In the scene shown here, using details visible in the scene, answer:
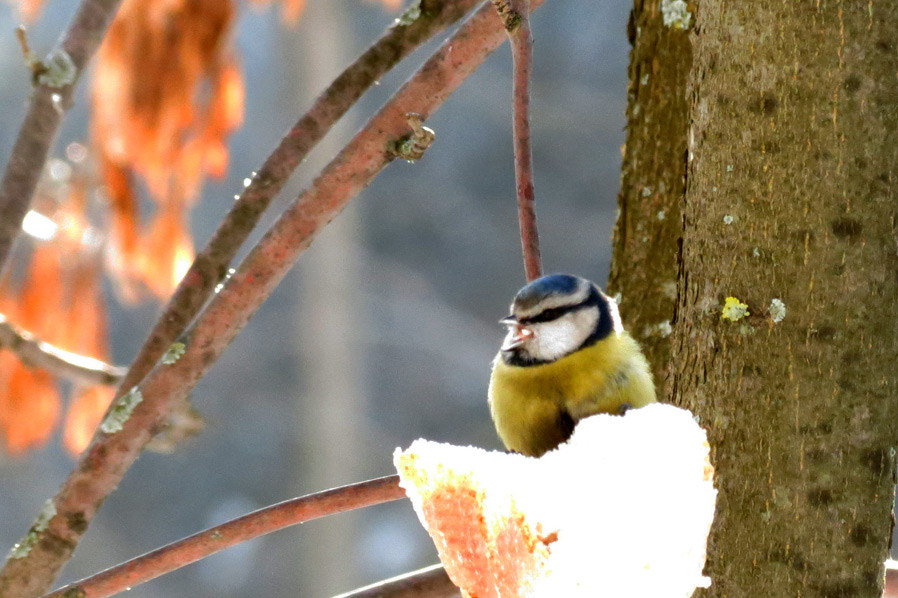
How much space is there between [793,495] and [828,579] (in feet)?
0.15

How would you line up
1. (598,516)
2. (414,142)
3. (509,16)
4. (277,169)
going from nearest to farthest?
(598,516), (509,16), (414,142), (277,169)

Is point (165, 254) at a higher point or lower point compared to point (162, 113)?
lower

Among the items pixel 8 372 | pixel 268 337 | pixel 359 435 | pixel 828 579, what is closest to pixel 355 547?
pixel 359 435

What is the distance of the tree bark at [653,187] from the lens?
1.03m

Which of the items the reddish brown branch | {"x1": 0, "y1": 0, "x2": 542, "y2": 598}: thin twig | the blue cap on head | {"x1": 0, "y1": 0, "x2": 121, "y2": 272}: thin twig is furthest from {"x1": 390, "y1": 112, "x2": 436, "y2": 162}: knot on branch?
{"x1": 0, "y1": 0, "x2": 121, "y2": 272}: thin twig

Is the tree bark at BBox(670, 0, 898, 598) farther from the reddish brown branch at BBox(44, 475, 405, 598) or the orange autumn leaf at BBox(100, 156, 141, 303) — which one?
the orange autumn leaf at BBox(100, 156, 141, 303)

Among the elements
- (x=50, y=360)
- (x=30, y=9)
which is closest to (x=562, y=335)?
(x=50, y=360)

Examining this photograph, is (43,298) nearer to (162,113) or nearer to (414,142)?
(162,113)

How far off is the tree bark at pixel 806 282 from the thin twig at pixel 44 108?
683 mm

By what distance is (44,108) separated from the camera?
1012 millimetres

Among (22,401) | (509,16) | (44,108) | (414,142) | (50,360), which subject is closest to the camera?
(509,16)

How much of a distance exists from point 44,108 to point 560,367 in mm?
558

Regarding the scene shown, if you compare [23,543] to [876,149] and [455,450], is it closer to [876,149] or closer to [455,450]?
[455,450]

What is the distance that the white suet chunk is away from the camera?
13.6 inches
